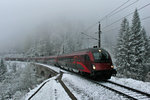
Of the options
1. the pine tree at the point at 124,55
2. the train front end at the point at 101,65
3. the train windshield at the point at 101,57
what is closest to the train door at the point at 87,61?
the train front end at the point at 101,65

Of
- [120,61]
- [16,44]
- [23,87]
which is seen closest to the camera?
[120,61]

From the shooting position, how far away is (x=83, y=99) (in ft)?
21.7

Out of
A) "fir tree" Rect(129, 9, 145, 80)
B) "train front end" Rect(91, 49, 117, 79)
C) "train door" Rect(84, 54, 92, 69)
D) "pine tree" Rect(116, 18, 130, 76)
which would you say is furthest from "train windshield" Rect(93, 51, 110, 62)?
"pine tree" Rect(116, 18, 130, 76)

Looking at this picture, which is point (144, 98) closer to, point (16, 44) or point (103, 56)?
point (103, 56)

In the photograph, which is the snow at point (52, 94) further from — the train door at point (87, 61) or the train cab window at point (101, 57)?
the train cab window at point (101, 57)

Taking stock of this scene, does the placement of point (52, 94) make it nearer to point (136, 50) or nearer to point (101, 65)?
point (101, 65)

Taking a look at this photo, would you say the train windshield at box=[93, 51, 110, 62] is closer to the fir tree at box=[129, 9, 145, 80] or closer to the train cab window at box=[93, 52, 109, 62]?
the train cab window at box=[93, 52, 109, 62]

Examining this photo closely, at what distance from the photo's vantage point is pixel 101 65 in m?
11.0

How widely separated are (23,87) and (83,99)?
27.7m

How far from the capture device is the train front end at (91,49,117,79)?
1082cm

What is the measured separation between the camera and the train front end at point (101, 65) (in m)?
10.8

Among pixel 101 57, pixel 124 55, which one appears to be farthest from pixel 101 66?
pixel 124 55

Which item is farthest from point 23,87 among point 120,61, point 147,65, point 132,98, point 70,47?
point 70,47

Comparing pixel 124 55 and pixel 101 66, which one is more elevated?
pixel 124 55
